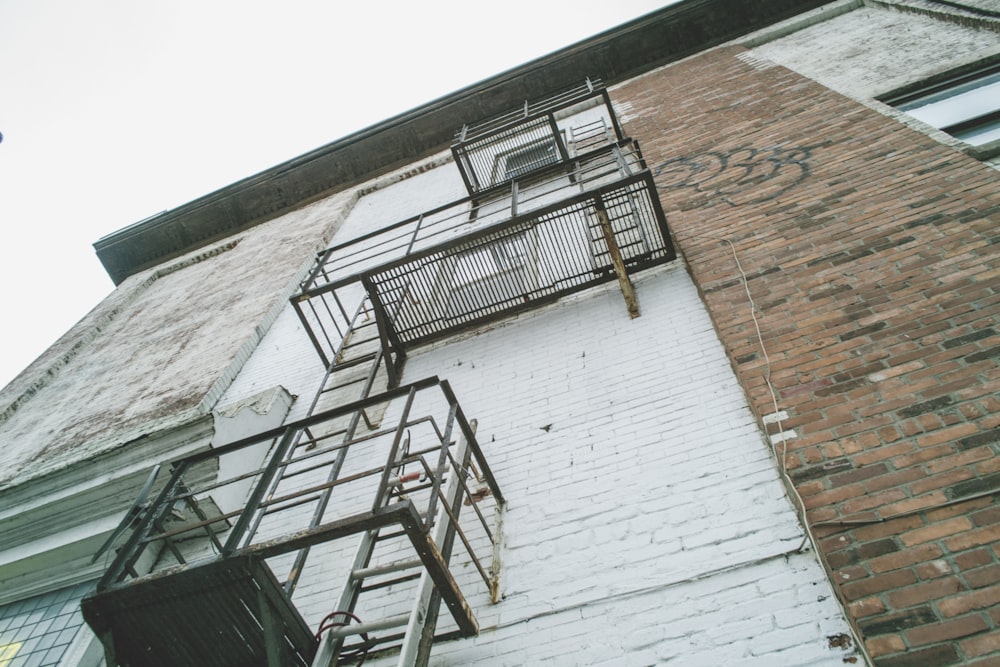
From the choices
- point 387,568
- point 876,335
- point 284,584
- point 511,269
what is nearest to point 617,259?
point 511,269

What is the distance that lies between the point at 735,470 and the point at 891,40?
8.63 m

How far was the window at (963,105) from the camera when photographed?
543cm

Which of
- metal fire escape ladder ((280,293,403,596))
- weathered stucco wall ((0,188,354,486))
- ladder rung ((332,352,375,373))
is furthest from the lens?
weathered stucco wall ((0,188,354,486))

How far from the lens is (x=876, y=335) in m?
3.33

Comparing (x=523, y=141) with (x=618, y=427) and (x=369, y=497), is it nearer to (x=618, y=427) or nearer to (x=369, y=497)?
(x=618, y=427)

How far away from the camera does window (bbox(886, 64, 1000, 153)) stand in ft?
17.8

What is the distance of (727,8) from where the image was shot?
10523 mm

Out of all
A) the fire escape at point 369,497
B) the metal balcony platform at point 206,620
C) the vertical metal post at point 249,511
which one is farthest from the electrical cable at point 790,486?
the vertical metal post at point 249,511

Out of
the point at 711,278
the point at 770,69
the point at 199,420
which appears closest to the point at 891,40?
the point at 770,69

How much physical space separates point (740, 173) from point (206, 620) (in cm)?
644

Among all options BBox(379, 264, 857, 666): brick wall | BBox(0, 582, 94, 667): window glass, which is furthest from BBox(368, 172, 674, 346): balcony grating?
BBox(0, 582, 94, 667): window glass

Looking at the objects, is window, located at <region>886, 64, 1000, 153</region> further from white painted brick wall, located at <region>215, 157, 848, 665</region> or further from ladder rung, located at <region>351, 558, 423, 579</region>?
ladder rung, located at <region>351, 558, 423, 579</region>

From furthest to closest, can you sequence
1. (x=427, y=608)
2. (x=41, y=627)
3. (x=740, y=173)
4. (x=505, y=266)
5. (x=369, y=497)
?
(x=505, y=266), (x=740, y=173), (x=41, y=627), (x=369, y=497), (x=427, y=608)

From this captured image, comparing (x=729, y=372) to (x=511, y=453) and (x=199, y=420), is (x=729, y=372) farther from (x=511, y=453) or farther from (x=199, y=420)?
(x=199, y=420)
